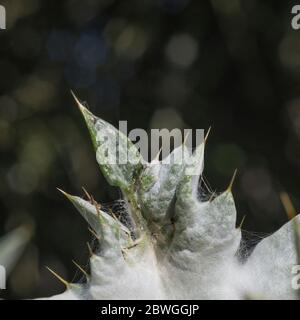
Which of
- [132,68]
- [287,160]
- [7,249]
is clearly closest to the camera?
[7,249]

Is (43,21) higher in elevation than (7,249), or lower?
higher

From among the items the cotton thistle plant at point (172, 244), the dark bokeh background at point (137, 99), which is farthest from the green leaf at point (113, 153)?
the dark bokeh background at point (137, 99)

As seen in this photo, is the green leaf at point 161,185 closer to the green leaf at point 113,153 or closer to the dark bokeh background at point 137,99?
the green leaf at point 113,153

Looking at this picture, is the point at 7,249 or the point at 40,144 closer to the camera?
the point at 7,249

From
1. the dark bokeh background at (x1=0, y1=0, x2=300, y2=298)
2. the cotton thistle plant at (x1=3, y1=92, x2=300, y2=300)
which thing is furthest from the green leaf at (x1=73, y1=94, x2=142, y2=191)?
the dark bokeh background at (x1=0, y1=0, x2=300, y2=298)

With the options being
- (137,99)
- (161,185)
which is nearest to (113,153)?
(161,185)


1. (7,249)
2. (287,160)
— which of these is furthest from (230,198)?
(287,160)

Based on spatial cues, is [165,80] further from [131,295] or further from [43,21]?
[131,295]
